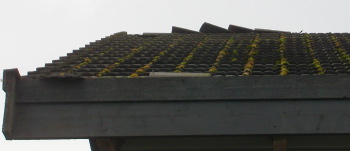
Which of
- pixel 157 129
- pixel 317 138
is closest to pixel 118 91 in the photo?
pixel 157 129

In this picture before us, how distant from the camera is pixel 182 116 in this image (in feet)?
14.4

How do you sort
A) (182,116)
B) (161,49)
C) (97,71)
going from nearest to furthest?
1. (182,116)
2. (97,71)
3. (161,49)

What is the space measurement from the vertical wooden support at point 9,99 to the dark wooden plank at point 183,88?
0.07 m

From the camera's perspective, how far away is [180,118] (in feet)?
14.4

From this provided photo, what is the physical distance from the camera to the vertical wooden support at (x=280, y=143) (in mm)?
4568

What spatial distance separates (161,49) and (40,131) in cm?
242

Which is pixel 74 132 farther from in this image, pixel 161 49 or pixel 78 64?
pixel 161 49

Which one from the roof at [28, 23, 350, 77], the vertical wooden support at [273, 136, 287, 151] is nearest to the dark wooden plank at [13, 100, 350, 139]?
the vertical wooden support at [273, 136, 287, 151]

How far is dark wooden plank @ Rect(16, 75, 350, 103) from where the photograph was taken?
4332mm

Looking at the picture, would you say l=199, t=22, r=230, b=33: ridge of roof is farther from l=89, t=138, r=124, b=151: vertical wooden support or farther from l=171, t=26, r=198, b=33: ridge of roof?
l=89, t=138, r=124, b=151: vertical wooden support

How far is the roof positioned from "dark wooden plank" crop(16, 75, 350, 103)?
15cm

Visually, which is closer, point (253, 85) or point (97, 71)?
point (253, 85)

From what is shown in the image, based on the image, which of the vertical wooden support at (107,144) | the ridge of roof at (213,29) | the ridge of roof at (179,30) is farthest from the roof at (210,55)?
the vertical wooden support at (107,144)

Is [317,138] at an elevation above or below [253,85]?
below
